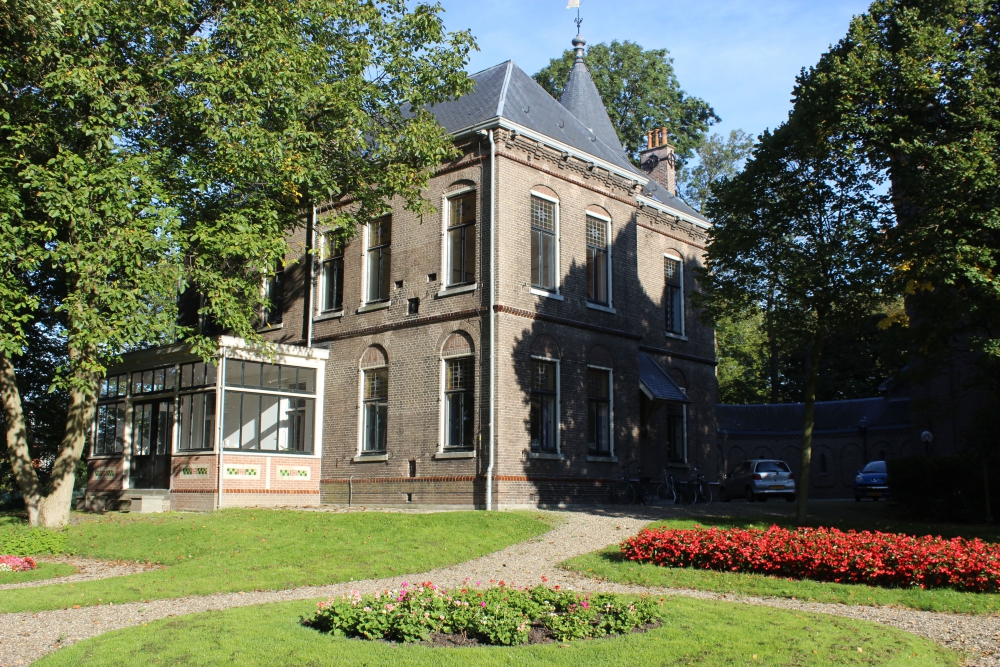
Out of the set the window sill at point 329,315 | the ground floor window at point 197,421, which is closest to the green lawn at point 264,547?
the ground floor window at point 197,421

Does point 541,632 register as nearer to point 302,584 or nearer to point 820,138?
point 302,584

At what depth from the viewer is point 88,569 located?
14719 mm

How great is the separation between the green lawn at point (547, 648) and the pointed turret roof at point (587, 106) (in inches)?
859

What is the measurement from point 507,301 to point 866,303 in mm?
7992

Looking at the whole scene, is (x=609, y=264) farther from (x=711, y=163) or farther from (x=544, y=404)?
(x=711, y=163)

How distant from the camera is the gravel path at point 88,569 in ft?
43.7

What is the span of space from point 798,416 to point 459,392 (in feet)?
101

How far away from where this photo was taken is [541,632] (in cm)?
845

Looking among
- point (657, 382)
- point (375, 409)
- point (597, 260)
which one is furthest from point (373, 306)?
point (657, 382)

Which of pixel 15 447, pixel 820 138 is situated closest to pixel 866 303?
pixel 820 138

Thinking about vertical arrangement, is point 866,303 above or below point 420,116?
below

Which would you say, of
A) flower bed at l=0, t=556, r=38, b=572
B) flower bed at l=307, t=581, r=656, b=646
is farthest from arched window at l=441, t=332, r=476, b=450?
flower bed at l=307, t=581, r=656, b=646

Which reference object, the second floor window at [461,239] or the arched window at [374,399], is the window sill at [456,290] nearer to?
the second floor window at [461,239]

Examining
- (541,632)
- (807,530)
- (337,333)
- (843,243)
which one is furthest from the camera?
(337,333)
